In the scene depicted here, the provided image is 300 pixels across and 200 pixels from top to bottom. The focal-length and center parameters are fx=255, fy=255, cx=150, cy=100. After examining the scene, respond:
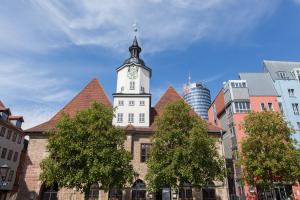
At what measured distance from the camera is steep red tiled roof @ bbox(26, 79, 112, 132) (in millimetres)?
33956

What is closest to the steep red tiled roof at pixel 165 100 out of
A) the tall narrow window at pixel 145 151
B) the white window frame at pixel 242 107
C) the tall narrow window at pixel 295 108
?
the tall narrow window at pixel 145 151

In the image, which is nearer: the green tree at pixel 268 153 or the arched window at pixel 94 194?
the green tree at pixel 268 153

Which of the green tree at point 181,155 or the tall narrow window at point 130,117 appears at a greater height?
the tall narrow window at point 130,117

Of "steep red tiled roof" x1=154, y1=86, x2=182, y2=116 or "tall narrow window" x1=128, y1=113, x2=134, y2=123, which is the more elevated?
"steep red tiled roof" x1=154, y1=86, x2=182, y2=116

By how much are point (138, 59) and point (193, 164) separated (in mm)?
20294

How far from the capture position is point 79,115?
2391 cm

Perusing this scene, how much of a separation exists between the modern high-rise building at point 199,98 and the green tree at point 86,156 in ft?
482

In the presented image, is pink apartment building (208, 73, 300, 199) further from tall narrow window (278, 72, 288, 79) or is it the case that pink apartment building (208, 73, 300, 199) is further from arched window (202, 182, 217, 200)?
arched window (202, 182, 217, 200)

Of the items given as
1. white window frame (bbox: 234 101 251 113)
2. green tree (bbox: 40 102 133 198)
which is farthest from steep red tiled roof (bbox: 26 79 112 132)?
white window frame (bbox: 234 101 251 113)

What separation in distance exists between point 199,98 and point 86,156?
507 feet

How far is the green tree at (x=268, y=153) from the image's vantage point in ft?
83.6

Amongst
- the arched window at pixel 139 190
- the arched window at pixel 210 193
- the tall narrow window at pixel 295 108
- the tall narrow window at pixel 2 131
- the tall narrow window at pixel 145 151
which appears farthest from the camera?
the tall narrow window at pixel 295 108

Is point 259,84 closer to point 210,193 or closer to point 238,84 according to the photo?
point 238,84

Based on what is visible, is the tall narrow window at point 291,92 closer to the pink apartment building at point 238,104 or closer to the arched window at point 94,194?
the pink apartment building at point 238,104
